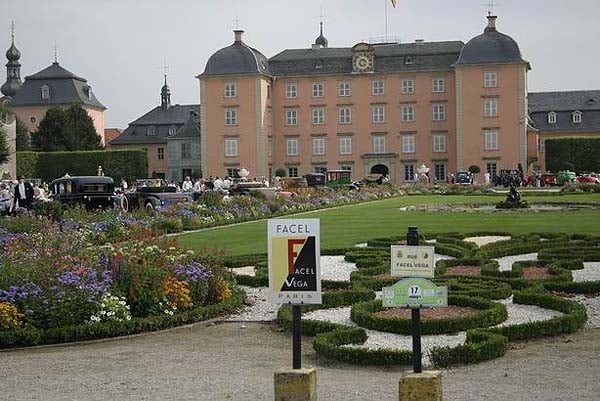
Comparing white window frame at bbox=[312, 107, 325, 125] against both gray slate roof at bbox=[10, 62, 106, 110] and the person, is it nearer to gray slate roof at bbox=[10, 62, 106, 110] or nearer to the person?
gray slate roof at bbox=[10, 62, 106, 110]

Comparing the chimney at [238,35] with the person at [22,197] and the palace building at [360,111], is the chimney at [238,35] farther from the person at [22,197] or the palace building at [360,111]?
the person at [22,197]

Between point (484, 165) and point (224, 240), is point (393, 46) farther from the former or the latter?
point (224, 240)

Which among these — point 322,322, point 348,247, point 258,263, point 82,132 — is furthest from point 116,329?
point 82,132

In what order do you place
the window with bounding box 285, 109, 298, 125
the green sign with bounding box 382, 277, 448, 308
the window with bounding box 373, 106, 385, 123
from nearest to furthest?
the green sign with bounding box 382, 277, 448, 308, the window with bounding box 373, 106, 385, 123, the window with bounding box 285, 109, 298, 125

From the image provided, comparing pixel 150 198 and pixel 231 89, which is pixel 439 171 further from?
pixel 150 198

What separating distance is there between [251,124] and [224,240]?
5396 cm

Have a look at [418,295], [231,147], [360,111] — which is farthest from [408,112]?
[418,295]

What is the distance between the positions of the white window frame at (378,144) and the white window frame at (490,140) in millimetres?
8448

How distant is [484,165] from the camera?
73500 mm

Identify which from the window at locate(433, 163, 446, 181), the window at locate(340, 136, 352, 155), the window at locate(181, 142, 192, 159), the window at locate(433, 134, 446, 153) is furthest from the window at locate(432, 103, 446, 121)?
the window at locate(181, 142, 192, 159)

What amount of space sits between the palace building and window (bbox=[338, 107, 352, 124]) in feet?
0.27

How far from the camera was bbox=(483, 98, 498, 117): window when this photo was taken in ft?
240

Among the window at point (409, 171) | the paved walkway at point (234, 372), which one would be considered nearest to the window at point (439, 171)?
the window at point (409, 171)

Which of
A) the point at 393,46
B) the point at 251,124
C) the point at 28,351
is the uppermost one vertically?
the point at 393,46
